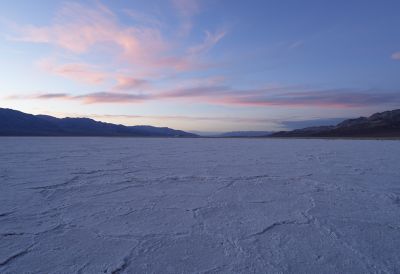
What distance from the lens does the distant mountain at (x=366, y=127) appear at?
68.3 m

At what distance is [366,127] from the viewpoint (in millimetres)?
73438

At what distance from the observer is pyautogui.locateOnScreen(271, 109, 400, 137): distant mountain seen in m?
68.3

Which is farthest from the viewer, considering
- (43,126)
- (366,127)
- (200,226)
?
(43,126)

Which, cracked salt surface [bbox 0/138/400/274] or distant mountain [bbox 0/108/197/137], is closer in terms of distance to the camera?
cracked salt surface [bbox 0/138/400/274]

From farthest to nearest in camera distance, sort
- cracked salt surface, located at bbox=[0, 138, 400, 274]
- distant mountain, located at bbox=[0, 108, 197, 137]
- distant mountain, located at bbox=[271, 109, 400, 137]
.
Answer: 1. distant mountain, located at bbox=[0, 108, 197, 137]
2. distant mountain, located at bbox=[271, 109, 400, 137]
3. cracked salt surface, located at bbox=[0, 138, 400, 274]

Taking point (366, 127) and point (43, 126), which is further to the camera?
point (43, 126)

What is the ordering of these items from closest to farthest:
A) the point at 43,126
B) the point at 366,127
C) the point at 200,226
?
the point at 200,226 < the point at 366,127 < the point at 43,126

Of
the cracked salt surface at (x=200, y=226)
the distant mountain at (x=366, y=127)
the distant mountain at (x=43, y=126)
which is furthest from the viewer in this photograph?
the distant mountain at (x=43, y=126)

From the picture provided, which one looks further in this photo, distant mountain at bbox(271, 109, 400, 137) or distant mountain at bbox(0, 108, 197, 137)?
distant mountain at bbox(0, 108, 197, 137)

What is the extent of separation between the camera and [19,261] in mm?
2107

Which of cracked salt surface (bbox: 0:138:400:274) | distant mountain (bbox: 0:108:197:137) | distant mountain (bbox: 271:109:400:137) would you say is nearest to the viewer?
cracked salt surface (bbox: 0:138:400:274)

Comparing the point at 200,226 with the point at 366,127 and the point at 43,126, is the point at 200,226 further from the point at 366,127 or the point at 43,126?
the point at 43,126

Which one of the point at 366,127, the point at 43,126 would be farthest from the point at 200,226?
the point at 43,126

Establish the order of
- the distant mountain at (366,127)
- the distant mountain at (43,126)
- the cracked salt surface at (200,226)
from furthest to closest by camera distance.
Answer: the distant mountain at (43,126) < the distant mountain at (366,127) < the cracked salt surface at (200,226)
